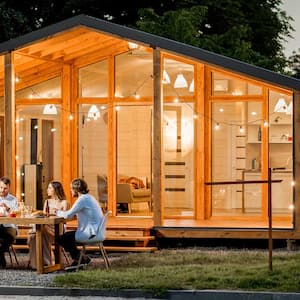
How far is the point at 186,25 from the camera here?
27375mm

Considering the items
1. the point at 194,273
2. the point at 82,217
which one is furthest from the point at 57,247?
the point at 194,273

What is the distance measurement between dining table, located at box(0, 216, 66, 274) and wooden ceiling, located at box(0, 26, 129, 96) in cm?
405

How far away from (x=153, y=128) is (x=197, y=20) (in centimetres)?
1442

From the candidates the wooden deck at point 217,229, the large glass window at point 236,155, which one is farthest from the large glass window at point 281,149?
the wooden deck at point 217,229

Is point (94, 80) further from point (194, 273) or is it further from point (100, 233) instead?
point (194, 273)

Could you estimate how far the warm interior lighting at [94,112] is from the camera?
16938mm

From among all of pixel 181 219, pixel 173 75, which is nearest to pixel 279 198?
pixel 181 219

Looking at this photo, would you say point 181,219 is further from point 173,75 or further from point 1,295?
point 1,295

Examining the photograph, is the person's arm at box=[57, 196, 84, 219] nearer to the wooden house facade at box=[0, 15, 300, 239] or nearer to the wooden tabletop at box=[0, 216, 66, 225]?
the wooden tabletop at box=[0, 216, 66, 225]

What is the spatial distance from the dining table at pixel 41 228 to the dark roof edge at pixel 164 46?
3860 millimetres

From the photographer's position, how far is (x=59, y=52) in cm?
1644

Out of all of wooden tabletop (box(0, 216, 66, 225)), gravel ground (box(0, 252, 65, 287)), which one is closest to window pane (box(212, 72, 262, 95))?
gravel ground (box(0, 252, 65, 287))

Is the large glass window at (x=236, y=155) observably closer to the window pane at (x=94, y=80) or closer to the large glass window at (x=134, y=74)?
the large glass window at (x=134, y=74)

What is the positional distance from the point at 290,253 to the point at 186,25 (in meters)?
14.3
